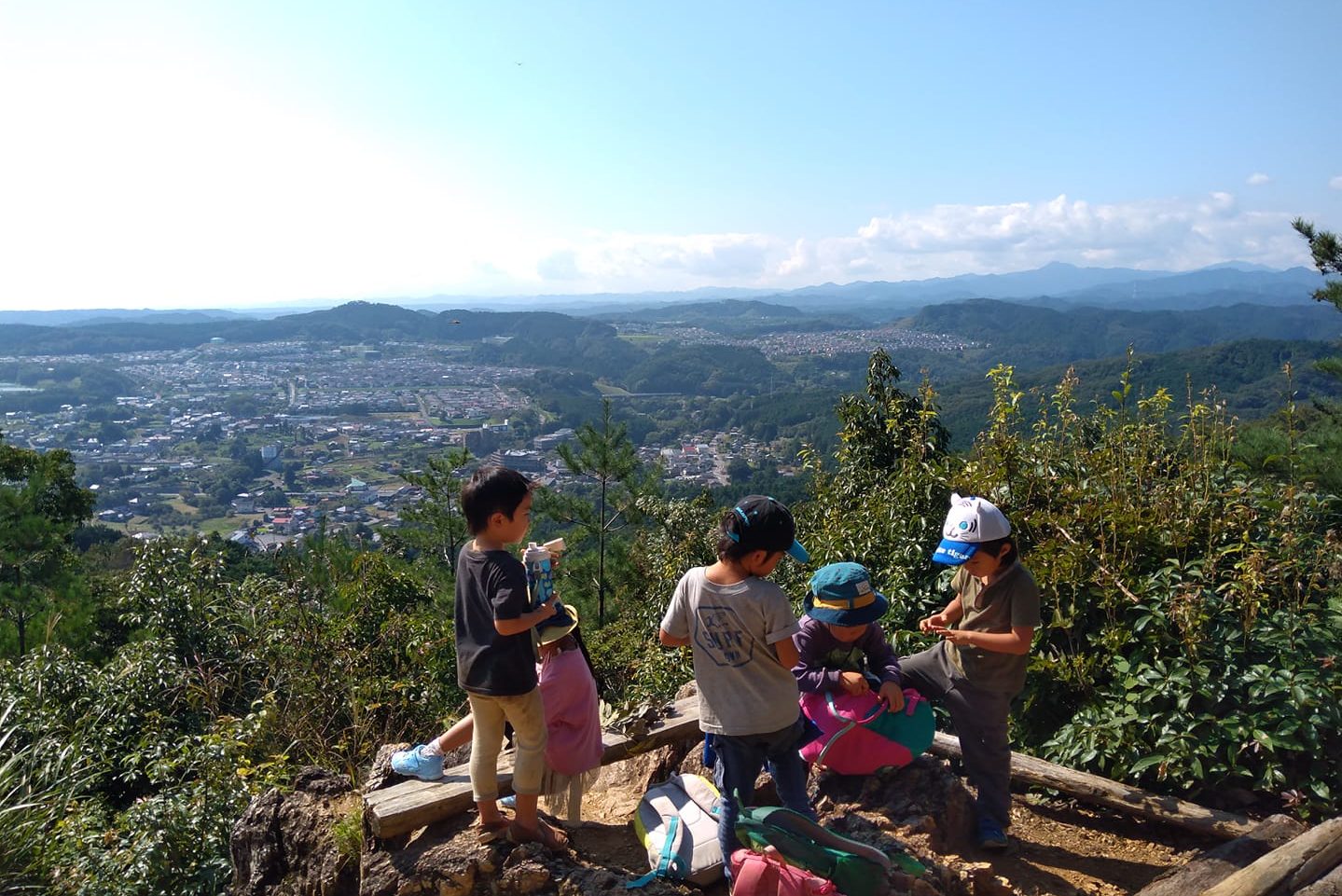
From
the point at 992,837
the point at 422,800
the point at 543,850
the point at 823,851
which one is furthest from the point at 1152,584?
the point at 422,800

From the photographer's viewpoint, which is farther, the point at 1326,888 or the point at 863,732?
the point at 863,732

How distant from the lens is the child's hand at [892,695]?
9.36 ft

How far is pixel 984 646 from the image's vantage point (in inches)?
113

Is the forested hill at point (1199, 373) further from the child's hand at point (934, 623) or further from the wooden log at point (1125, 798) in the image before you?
the child's hand at point (934, 623)

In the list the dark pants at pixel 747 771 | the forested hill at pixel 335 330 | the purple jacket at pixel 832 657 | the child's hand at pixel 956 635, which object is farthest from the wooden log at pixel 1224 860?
the forested hill at pixel 335 330

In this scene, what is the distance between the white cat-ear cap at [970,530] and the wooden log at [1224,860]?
48.6 inches

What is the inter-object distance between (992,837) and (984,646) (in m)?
0.69

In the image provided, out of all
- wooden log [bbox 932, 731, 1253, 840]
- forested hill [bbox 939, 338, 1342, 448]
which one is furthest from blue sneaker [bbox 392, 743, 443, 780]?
forested hill [bbox 939, 338, 1342, 448]

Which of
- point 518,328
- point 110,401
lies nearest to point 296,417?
point 110,401

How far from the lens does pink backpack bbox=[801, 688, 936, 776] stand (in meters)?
2.91

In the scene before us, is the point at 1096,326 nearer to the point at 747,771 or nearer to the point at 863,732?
the point at 863,732

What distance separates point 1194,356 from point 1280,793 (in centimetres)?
5840

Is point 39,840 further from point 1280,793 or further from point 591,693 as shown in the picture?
point 1280,793

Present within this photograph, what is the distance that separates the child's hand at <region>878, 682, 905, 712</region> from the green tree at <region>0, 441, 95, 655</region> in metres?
12.5
